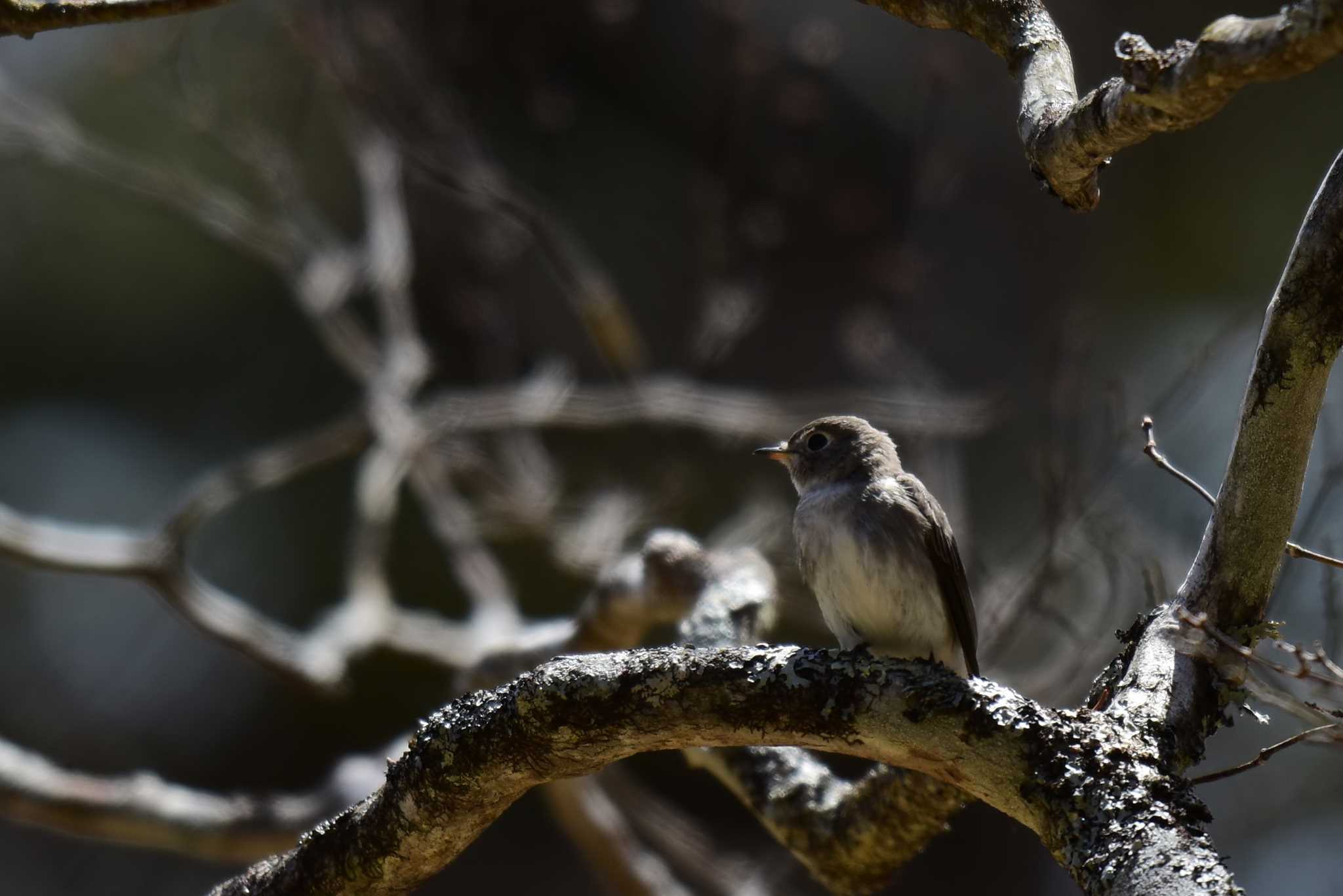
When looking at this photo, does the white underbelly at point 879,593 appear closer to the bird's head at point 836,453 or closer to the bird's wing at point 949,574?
the bird's wing at point 949,574

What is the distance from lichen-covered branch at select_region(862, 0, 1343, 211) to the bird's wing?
4.33 feet

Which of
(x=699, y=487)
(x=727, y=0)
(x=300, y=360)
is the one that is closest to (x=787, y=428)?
(x=699, y=487)

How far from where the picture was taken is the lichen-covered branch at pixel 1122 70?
58.5 inches

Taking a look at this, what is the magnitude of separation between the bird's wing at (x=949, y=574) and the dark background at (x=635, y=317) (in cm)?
145

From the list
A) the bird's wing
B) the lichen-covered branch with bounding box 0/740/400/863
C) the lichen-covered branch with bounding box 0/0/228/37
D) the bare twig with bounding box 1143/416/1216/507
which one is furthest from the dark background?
the lichen-covered branch with bounding box 0/0/228/37

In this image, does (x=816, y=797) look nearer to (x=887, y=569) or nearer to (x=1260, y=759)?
(x=887, y=569)

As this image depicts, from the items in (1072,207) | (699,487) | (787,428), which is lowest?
(1072,207)

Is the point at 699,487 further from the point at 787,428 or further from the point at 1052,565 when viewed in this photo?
the point at 1052,565

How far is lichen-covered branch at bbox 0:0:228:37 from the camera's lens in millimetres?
2180

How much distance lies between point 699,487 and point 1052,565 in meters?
2.70

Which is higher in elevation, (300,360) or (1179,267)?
(300,360)

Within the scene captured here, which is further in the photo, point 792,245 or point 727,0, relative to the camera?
point 792,245

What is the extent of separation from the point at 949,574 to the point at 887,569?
0.70ft

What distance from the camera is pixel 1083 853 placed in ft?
5.57
